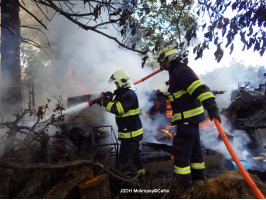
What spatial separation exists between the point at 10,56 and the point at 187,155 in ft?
15.5

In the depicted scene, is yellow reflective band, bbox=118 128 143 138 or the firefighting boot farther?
yellow reflective band, bbox=118 128 143 138

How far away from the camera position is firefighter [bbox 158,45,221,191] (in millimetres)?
3035

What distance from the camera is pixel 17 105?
5336 millimetres

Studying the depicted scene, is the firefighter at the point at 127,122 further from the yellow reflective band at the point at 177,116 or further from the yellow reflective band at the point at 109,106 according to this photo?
the yellow reflective band at the point at 177,116

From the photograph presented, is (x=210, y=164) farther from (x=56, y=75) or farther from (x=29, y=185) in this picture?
(x=56, y=75)

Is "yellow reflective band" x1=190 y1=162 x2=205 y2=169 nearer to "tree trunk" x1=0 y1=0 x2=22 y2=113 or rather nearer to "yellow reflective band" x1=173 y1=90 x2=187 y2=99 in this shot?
"yellow reflective band" x1=173 y1=90 x2=187 y2=99

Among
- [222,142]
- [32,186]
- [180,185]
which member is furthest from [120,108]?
[222,142]

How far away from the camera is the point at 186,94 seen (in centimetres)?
330

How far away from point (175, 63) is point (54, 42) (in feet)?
38.0

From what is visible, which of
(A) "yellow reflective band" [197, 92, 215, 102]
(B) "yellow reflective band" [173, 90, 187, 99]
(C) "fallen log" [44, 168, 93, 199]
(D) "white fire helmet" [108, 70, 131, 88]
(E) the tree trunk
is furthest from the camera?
(E) the tree trunk

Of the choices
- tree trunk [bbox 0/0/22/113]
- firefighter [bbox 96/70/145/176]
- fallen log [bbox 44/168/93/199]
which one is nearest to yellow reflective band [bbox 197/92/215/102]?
firefighter [bbox 96/70/145/176]

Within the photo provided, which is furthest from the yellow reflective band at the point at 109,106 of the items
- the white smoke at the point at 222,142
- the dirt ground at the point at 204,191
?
the white smoke at the point at 222,142

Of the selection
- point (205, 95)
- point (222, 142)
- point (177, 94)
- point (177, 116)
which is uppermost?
point (177, 94)

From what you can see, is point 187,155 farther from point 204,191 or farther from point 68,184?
point 68,184
